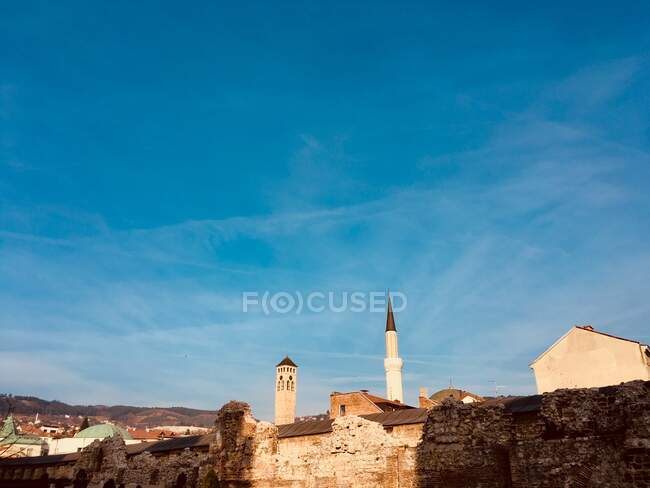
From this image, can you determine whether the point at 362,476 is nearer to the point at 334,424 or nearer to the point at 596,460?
the point at 334,424

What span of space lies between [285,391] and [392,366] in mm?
22504

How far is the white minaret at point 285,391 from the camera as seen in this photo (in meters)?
79.9

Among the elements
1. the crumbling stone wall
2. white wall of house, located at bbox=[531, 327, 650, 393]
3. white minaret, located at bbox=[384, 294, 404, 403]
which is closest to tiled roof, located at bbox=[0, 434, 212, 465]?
the crumbling stone wall

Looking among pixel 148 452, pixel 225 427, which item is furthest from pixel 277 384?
pixel 225 427

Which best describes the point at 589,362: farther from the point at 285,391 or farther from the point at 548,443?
the point at 285,391

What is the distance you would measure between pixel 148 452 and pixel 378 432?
48.6ft

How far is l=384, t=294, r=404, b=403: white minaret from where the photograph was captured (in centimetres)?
6381

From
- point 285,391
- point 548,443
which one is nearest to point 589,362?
point 548,443

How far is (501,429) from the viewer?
1502cm

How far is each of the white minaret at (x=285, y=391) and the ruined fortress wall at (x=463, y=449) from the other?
188 feet

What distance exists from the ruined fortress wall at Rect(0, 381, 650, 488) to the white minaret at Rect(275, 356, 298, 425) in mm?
57307

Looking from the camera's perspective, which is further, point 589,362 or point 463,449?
point 589,362

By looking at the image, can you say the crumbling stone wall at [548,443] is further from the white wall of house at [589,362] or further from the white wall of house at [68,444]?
the white wall of house at [68,444]

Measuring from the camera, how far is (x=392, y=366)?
65812 millimetres
